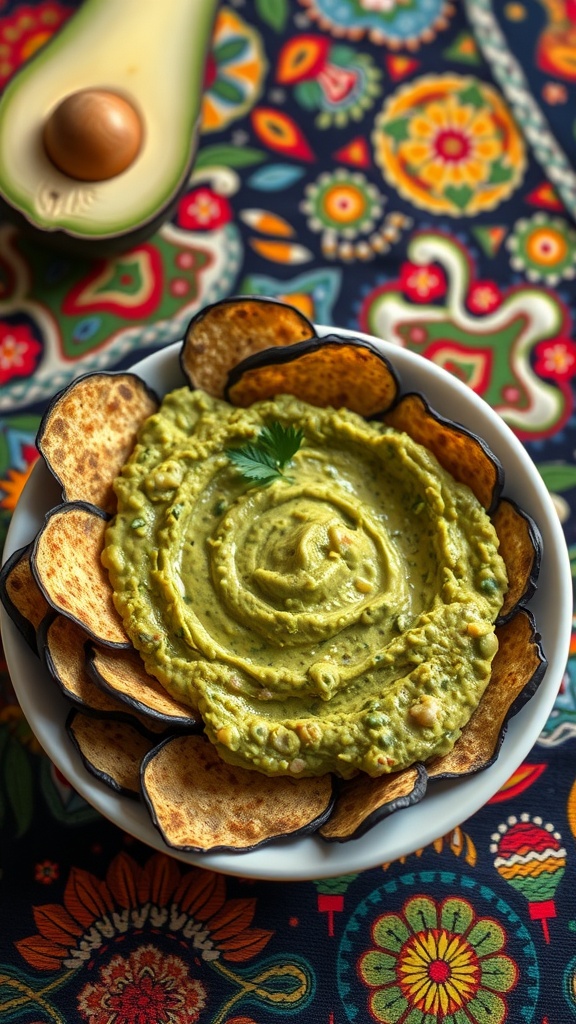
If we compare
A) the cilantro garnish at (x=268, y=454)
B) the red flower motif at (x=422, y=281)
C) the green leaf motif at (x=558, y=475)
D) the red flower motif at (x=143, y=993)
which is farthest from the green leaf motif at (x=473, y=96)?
the red flower motif at (x=143, y=993)

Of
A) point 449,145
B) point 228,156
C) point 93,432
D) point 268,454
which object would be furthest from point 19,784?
point 449,145

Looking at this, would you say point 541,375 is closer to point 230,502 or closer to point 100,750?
point 230,502

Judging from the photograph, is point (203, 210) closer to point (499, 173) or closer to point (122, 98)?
point (122, 98)

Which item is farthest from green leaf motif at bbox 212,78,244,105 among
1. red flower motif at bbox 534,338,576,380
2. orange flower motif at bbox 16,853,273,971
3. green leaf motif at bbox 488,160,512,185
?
orange flower motif at bbox 16,853,273,971

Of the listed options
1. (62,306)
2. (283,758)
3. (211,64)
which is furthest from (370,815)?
(211,64)

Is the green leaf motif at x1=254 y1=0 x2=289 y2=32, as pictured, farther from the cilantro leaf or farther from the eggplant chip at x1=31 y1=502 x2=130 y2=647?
the eggplant chip at x1=31 y1=502 x2=130 y2=647

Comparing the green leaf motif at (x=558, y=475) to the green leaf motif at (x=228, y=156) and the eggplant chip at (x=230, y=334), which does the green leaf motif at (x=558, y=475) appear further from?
the green leaf motif at (x=228, y=156)
